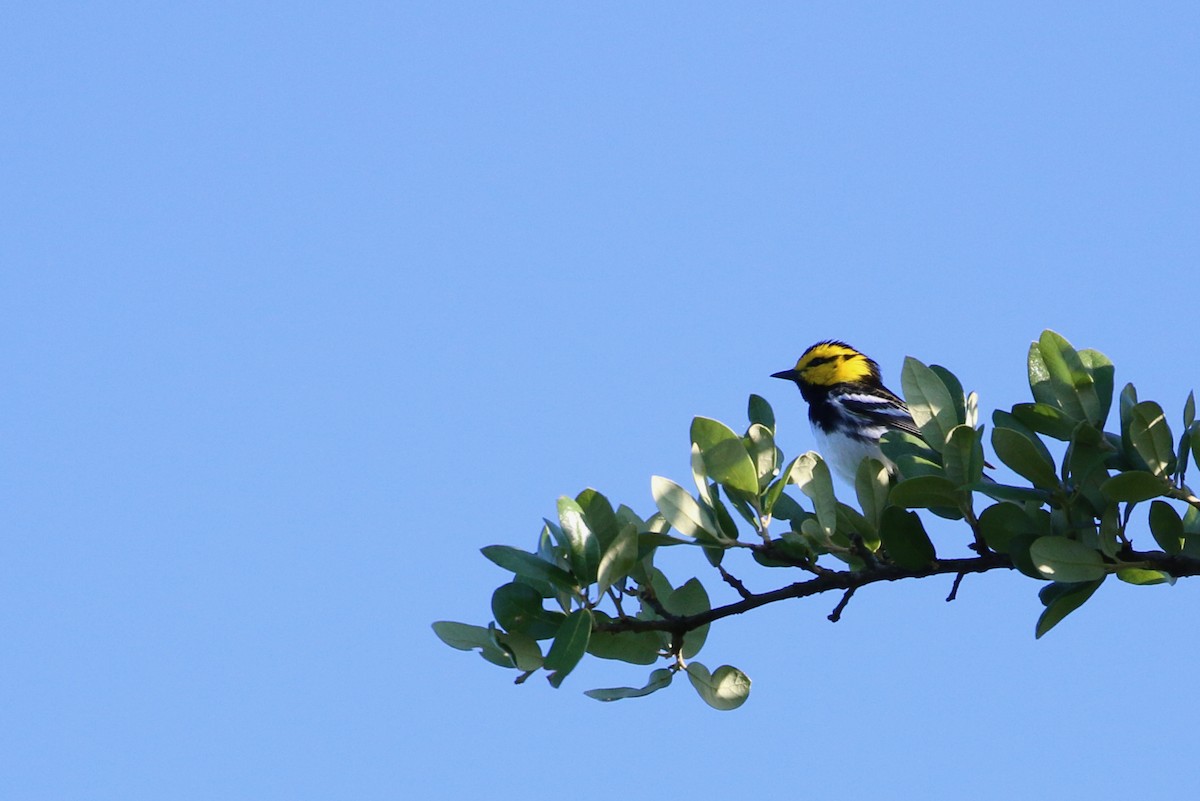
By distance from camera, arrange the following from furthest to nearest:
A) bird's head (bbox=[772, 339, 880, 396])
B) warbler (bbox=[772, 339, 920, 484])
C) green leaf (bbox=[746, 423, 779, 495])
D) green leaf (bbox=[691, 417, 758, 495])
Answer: bird's head (bbox=[772, 339, 880, 396]) < warbler (bbox=[772, 339, 920, 484]) < green leaf (bbox=[746, 423, 779, 495]) < green leaf (bbox=[691, 417, 758, 495])

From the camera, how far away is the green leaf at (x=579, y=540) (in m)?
→ 2.95

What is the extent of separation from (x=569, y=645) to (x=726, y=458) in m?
0.65

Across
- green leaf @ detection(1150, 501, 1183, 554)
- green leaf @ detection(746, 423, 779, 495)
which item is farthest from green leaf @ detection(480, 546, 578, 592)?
green leaf @ detection(1150, 501, 1183, 554)

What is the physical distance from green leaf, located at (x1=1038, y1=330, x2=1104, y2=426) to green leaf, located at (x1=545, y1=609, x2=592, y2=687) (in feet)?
4.22

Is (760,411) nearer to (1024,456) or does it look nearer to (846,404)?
(1024,456)

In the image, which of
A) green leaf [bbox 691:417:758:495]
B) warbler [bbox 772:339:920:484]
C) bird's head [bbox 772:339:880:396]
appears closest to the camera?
green leaf [bbox 691:417:758:495]

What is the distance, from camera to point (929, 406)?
10.6 ft

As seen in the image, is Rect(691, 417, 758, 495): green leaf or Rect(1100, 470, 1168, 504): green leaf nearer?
Rect(1100, 470, 1168, 504): green leaf

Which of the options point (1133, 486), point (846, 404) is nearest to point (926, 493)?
point (1133, 486)

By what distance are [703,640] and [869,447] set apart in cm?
483

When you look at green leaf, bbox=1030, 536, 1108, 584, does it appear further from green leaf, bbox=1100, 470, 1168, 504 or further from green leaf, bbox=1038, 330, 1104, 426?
green leaf, bbox=1038, 330, 1104, 426

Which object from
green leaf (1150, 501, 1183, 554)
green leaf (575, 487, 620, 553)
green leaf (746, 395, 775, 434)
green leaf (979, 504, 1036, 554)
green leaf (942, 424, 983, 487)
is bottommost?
green leaf (1150, 501, 1183, 554)

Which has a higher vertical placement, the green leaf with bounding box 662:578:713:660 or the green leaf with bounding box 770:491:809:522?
the green leaf with bounding box 770:491:809:522

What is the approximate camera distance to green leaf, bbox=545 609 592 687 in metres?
2.83
